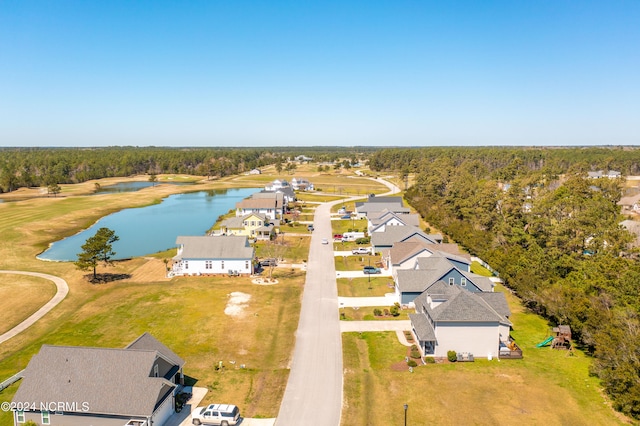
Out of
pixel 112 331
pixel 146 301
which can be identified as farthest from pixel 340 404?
pixel 146 301

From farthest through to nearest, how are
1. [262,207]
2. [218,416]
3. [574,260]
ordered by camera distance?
[262,207] → [574,260] → [218,416]

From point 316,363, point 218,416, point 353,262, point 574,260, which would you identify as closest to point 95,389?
point 218,416

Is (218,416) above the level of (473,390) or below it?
above

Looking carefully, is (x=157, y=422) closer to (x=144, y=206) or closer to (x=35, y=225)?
(x=35, y=225)

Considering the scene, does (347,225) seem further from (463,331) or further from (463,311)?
(463,331)

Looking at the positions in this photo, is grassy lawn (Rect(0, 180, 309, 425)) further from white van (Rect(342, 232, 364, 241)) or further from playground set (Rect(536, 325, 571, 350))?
playground set (Rect(536, 325, 571, 350))

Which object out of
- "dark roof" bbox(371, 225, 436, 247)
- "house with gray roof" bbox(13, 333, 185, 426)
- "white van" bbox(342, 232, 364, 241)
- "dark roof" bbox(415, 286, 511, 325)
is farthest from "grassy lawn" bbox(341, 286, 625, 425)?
"white van" bbox(342, 232, 364, 241)
